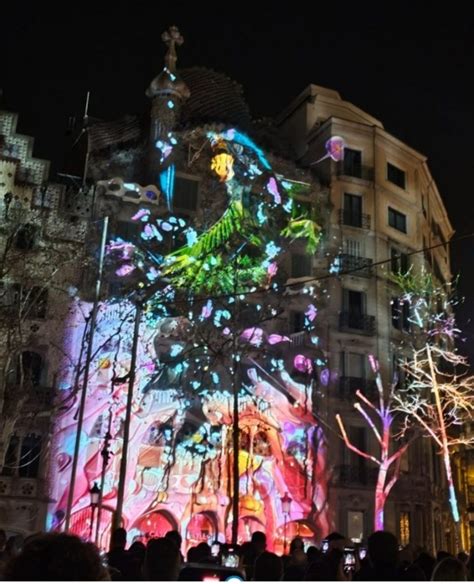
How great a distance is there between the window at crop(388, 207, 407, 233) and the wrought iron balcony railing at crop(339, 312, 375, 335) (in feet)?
21.9

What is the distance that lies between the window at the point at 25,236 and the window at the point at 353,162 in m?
17.8

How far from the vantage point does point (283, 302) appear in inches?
1288

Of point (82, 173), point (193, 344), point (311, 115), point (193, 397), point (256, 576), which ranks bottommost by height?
point (256, 576)

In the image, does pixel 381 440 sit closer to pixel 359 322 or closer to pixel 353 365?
pixel 353 365

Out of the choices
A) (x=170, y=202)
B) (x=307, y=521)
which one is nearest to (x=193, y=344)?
(x=170, y=202)

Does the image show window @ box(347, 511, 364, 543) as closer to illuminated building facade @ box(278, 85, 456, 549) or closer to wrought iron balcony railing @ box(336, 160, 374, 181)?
illuminated building facade @ box(278, 85, 456, 549)

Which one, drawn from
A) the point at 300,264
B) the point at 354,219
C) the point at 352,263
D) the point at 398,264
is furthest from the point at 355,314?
the point at 354,219

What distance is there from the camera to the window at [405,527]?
3156 centimetres

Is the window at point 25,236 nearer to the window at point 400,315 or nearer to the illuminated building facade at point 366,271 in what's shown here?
→ the illuminated building facade at point 366,271

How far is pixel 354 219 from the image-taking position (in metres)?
36.2

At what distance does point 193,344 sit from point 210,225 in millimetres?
5999

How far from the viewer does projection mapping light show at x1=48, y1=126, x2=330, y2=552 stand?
27266mm

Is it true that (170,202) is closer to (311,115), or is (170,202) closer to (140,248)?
(140,248)

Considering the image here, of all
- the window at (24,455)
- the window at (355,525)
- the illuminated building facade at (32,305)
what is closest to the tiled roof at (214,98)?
the illuminated building facade at (32,305)
